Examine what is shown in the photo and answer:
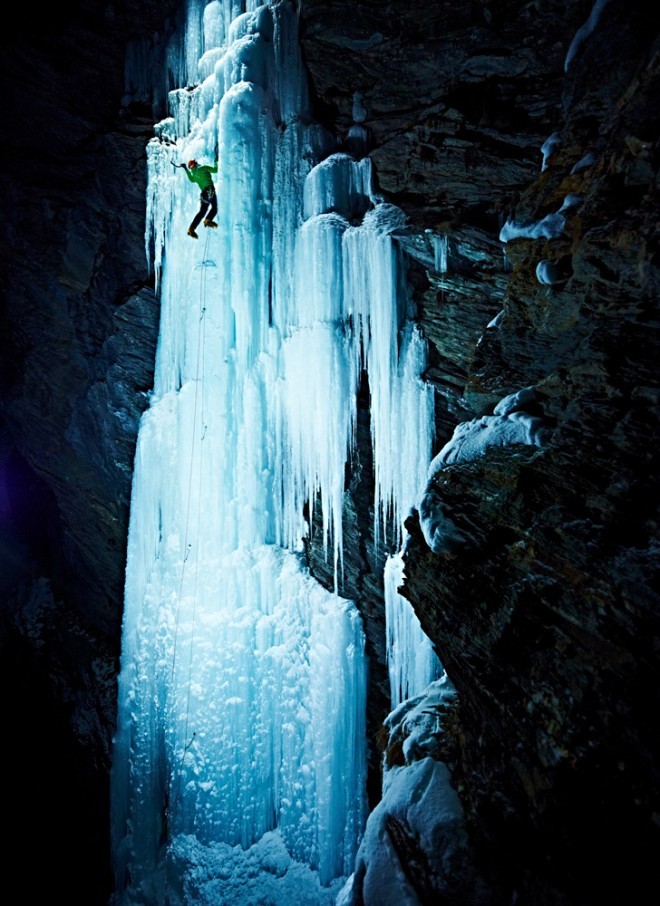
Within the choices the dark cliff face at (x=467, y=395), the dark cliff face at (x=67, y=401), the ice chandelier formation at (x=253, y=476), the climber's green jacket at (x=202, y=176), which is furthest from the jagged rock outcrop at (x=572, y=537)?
the dark cliff face at (x=67, y=401)

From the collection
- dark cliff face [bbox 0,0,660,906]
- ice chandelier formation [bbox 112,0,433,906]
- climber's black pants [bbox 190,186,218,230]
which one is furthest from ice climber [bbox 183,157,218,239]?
dark cliff face [bbox 0,0,660,906]

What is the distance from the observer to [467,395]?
3742 millimetres

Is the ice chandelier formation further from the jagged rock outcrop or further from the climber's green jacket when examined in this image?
the jagged rock outcrop

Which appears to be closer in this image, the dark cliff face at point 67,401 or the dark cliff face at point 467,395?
the dark cliff face at point 467,395

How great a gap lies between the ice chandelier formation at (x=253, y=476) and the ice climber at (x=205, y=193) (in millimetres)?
289

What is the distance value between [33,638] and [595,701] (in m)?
12.0

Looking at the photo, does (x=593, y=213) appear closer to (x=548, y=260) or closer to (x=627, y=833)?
(x=548, y=260)

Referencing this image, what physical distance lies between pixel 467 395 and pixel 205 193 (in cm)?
499

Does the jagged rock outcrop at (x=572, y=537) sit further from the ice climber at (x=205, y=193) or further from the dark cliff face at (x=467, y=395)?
the ice climber at (x=205, y=193)

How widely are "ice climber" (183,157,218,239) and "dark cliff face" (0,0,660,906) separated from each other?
178cm

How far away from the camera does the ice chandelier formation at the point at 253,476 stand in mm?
6227

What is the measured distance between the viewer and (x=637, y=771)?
71.6 inches

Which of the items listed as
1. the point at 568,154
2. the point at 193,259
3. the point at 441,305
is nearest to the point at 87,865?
the point at 193,259

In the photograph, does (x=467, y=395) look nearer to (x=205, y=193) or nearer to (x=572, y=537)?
(x=572, y=537)
